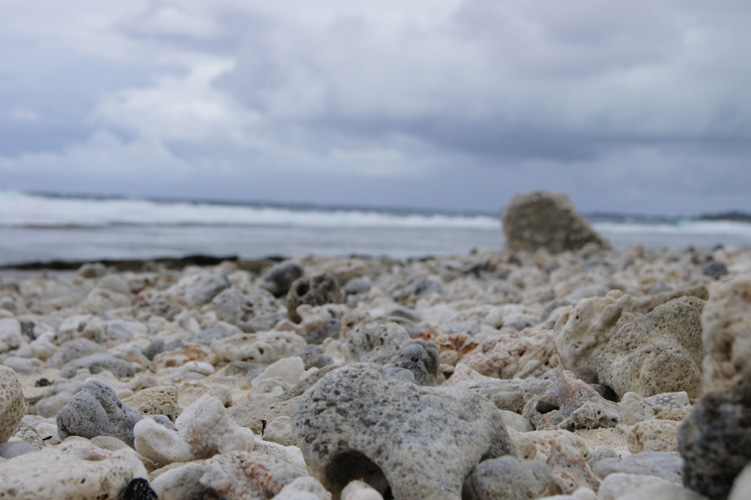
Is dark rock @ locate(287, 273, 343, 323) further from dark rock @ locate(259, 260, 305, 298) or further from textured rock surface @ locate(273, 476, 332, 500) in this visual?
textured rock surface @ locate(273, 476, 332, 500)

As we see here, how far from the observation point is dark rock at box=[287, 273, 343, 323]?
619 centimetres

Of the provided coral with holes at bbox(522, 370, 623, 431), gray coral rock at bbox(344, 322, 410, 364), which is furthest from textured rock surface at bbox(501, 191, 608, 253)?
coral with holes at bbox(522, 370, 623, 431)

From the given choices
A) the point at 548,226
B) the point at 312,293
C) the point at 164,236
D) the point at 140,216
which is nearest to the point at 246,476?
the point at 312,293

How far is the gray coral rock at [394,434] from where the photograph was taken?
172 centimetres

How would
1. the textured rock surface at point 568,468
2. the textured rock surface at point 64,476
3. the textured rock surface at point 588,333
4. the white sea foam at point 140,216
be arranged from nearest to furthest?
the textured rock surface at point 64,476, the textured rock surface at point 568,468, the textured rock surface at point 588,333, the white sea foam at point 140,216

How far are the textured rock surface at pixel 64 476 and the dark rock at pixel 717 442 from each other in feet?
4.86

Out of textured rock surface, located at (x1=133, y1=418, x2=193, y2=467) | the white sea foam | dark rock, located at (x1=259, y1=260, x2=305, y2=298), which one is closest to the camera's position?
textured rock surface, located at (x1=133, y1=418, x2=193, y2=467)

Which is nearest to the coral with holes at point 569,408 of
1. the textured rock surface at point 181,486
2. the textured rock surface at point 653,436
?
the textured rock surface at point 653,436

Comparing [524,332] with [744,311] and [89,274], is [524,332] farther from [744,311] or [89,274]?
[89,274]

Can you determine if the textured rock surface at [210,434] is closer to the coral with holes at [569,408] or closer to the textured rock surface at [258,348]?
the coral with holes at [569,408]

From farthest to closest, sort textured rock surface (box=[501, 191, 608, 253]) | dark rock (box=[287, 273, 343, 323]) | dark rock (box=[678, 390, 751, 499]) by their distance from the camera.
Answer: textured rock surface (box=[501, 191, 608, 253])
dark rock (box=[287, 273, 343, 323])
dark rock (box=[678, 390, 751, 499])

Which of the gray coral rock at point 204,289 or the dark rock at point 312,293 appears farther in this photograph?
the gray coral rock at point 204,289

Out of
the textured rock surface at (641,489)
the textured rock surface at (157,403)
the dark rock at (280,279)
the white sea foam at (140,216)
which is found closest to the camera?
the textured rock surface at (641,489)

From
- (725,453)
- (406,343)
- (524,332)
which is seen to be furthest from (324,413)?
(524,332)
